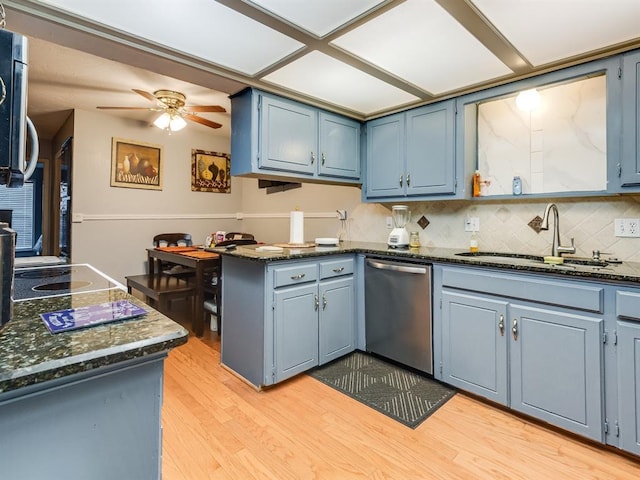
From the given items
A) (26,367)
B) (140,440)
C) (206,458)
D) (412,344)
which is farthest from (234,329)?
(26,367)

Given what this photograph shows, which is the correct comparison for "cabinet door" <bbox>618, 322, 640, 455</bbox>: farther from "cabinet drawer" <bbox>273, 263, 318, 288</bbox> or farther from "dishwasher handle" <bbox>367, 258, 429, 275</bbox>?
"cabinet drawer" <bbox>273, 263, 318, 288</bbox>

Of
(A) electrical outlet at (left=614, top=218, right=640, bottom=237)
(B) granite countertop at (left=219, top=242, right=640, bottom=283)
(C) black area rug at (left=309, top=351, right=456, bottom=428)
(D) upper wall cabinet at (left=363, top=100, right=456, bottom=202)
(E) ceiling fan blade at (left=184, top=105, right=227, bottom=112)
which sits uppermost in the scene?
(E) ceiling fan blade at (left=184, top=105, right=227, bottom=112)

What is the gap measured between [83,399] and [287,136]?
2.25 m

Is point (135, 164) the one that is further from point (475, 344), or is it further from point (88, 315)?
point (475, 344)

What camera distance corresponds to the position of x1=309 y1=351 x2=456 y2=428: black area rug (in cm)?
207

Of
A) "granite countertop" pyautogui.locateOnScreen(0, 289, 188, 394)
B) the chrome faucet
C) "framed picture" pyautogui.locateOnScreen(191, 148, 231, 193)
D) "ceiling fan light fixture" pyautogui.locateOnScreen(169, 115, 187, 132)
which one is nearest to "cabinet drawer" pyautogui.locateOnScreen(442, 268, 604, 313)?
the chrome faucet

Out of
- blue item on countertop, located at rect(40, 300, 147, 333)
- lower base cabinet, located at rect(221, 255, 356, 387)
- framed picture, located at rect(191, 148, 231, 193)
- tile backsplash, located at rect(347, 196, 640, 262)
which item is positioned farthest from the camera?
framed picture, located at rect(191, 148, 231, 193)

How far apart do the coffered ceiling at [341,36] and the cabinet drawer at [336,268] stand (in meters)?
1.30

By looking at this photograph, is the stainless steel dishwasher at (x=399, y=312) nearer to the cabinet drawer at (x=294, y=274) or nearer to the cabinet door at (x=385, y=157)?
the cabinet drawer at (x=294, y=274)

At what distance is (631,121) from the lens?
1871mm

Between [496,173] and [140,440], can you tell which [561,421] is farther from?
[140,440]

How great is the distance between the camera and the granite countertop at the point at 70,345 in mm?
611

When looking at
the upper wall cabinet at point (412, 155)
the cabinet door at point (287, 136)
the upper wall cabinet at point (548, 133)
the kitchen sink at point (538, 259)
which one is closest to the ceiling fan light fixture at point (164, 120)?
the cabinet door at point (287, 136)

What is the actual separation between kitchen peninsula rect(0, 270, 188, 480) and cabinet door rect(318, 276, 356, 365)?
183 centimetres
